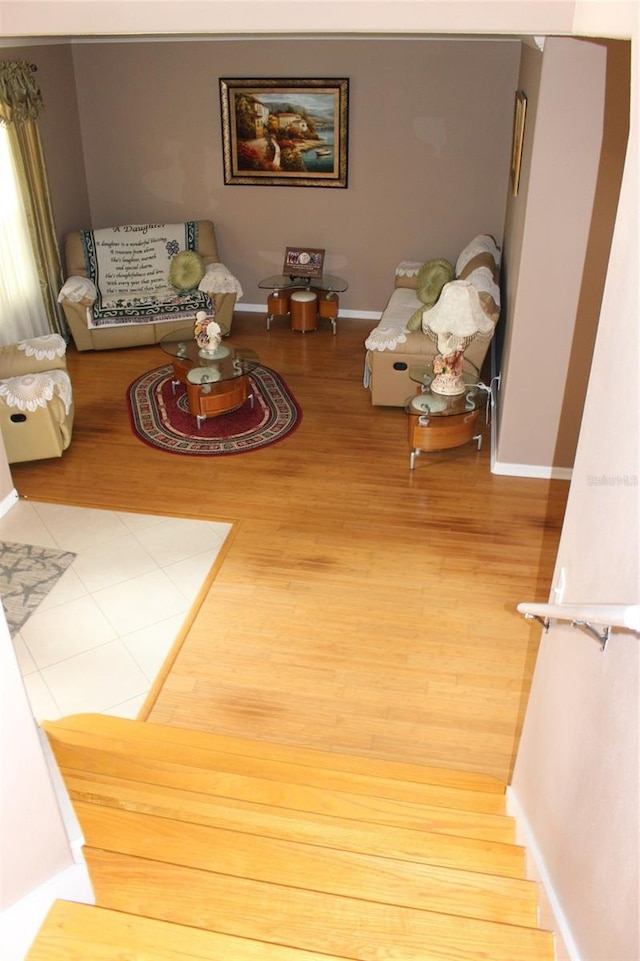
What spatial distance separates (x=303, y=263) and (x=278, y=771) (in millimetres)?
6420

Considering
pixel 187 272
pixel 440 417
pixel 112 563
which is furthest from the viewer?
pixel 187 272

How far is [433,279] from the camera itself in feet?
24.9

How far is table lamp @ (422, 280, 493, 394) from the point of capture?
5.76m

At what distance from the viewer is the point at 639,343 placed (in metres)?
1.84

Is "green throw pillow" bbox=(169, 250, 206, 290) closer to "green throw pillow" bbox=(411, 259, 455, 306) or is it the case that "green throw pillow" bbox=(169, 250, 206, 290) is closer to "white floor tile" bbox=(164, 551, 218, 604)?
"green throw pillow" bbox=(411, 259, 455, 306)

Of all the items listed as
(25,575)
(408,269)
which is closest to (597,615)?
(25,575)

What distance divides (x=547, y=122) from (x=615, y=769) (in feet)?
13.9

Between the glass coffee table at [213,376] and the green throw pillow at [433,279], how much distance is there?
174 cm

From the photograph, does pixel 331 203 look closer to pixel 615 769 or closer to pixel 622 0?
pixel 622 0

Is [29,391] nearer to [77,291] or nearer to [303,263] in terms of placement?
[77,291]

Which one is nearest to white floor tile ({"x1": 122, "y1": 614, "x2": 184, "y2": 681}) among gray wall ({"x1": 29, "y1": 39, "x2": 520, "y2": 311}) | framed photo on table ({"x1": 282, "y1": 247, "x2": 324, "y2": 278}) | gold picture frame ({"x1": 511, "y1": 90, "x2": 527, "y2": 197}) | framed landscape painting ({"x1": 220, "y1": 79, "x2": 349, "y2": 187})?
gold picture frame ({"x1": 511, "y1": 90, "x2": 527, "y2": 197})

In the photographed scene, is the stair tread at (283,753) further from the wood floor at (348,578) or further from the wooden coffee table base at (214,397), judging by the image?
the wooden coffee table base at (214,397)

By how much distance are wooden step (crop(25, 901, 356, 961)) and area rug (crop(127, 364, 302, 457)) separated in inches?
177

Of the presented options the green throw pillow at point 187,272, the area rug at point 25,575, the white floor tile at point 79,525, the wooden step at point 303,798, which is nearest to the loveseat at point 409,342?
the green throw pillow at point 187,272
